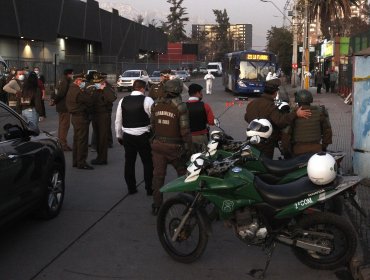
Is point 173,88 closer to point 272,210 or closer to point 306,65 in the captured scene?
point 272,210

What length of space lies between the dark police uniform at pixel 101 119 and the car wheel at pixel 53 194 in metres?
3.51

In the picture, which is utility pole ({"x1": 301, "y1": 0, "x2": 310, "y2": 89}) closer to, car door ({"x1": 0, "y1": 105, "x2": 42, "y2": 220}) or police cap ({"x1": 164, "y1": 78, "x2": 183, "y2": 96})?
police cap ({"x1": 164, "y1": 78, "x2": 183, "y2": 96})

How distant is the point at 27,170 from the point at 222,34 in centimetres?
14816

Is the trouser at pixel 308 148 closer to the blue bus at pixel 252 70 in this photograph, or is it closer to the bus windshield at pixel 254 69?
the blue bus at pixel 252 70

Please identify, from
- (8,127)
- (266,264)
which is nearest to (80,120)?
(8,127)

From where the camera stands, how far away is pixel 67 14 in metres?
46.9

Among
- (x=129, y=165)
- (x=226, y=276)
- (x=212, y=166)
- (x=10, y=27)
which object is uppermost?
(x=10, y=27)

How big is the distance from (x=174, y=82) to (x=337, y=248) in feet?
9.13

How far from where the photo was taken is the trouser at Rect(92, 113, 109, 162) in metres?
10.8

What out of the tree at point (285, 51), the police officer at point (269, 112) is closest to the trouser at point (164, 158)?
the police officer at point (269, 112)

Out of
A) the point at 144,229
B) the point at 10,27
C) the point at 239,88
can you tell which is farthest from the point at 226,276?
the point at 10,27

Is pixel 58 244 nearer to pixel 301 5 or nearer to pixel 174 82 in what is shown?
pixel 174 82

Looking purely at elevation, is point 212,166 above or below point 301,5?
below

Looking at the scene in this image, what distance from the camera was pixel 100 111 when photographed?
10.9 m
